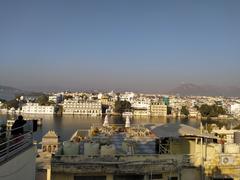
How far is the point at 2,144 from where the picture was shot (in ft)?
15.5

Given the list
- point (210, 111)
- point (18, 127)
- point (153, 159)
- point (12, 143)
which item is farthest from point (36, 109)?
point (12, 143)

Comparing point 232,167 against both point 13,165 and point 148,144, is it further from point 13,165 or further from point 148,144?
point 13,165

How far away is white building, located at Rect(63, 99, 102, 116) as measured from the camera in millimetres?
129125

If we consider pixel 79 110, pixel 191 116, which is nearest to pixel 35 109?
pixel 79 110

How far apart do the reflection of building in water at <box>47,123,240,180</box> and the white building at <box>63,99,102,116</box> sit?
387 ft

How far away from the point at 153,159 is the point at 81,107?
121554 millimetres

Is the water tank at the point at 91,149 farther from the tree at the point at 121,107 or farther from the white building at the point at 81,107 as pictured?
the tree at the point at 121,107

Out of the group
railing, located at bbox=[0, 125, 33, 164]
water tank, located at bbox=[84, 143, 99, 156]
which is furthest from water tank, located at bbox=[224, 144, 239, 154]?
railing, located at bbox=[0, 125, 33, 164]

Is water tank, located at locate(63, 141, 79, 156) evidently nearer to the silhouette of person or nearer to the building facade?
the silhouette of person

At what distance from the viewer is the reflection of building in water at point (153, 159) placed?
8.91m

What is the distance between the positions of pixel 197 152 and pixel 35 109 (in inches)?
4689

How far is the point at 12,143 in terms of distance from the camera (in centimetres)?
524

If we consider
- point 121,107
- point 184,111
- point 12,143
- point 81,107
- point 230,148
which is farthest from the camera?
point 184,111

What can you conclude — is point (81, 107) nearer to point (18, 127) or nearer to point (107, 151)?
point (107, 151)
